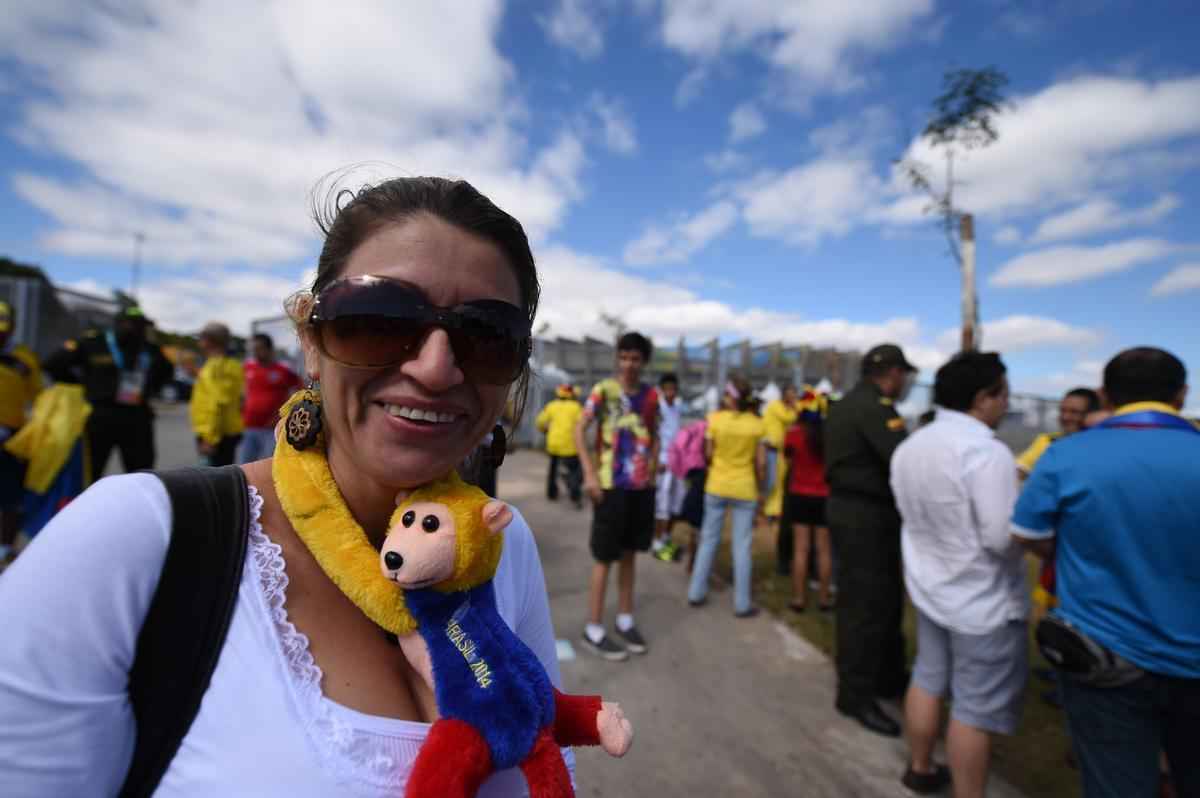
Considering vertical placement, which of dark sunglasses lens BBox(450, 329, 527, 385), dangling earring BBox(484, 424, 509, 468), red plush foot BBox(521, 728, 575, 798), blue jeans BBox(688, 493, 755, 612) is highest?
dark sunglasses lens BBox(450, 329, 527, 385)

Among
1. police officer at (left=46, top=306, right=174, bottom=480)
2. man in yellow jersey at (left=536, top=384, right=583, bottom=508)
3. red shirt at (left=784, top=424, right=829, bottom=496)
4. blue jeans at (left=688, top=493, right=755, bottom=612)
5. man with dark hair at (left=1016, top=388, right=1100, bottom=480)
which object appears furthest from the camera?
man in yellow jersey at (left=536, top=384, right=583, bottom=508)

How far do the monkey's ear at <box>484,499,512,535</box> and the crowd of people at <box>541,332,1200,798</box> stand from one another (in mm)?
2384

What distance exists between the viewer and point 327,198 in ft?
4.35

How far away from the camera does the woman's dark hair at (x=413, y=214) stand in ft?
3.62

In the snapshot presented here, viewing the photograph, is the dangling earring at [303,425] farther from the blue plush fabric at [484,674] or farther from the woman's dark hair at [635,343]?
the woman's dark hair at [635,343]

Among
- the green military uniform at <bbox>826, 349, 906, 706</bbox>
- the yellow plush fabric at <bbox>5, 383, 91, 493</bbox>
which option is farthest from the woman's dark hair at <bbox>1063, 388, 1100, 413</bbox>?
the yellow plush fabric at <bbox>5, 383, 91, 493</bbox>

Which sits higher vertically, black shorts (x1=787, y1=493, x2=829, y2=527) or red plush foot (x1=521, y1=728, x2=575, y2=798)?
red plush foot (x1=521, y1=728, x2=575, y2=798)

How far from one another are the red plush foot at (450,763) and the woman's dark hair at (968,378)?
2863 millimetres

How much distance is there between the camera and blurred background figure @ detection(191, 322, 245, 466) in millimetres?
5766

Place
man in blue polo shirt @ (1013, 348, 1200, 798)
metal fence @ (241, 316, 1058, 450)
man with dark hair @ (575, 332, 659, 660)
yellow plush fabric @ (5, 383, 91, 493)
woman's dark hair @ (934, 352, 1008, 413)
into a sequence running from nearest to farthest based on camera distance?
man in blue polo shirt @ (1013, 348, 1200, 798)
woman's dark hair @ (934, 352, 1008, 413)
man with dark hair @ (575, 332, 659, 660)
yellow plush fabric @ (5, 383, 91, 493)
metal fence @ (241, 316, 1058, 450)

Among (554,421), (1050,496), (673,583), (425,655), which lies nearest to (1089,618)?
(1050,496)

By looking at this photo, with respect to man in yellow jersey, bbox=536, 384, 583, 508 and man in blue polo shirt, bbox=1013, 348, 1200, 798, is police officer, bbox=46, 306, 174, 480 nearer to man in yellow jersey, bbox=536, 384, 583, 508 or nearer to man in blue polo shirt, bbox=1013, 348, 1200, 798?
man in yellow jersey, bbox=536, 384, 583, 508

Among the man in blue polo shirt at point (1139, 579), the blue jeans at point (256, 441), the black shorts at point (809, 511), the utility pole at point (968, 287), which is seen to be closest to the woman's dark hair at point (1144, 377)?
the man in blue polo shirt at point (1139, 579)

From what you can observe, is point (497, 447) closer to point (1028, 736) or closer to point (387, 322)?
point (387, 322)
